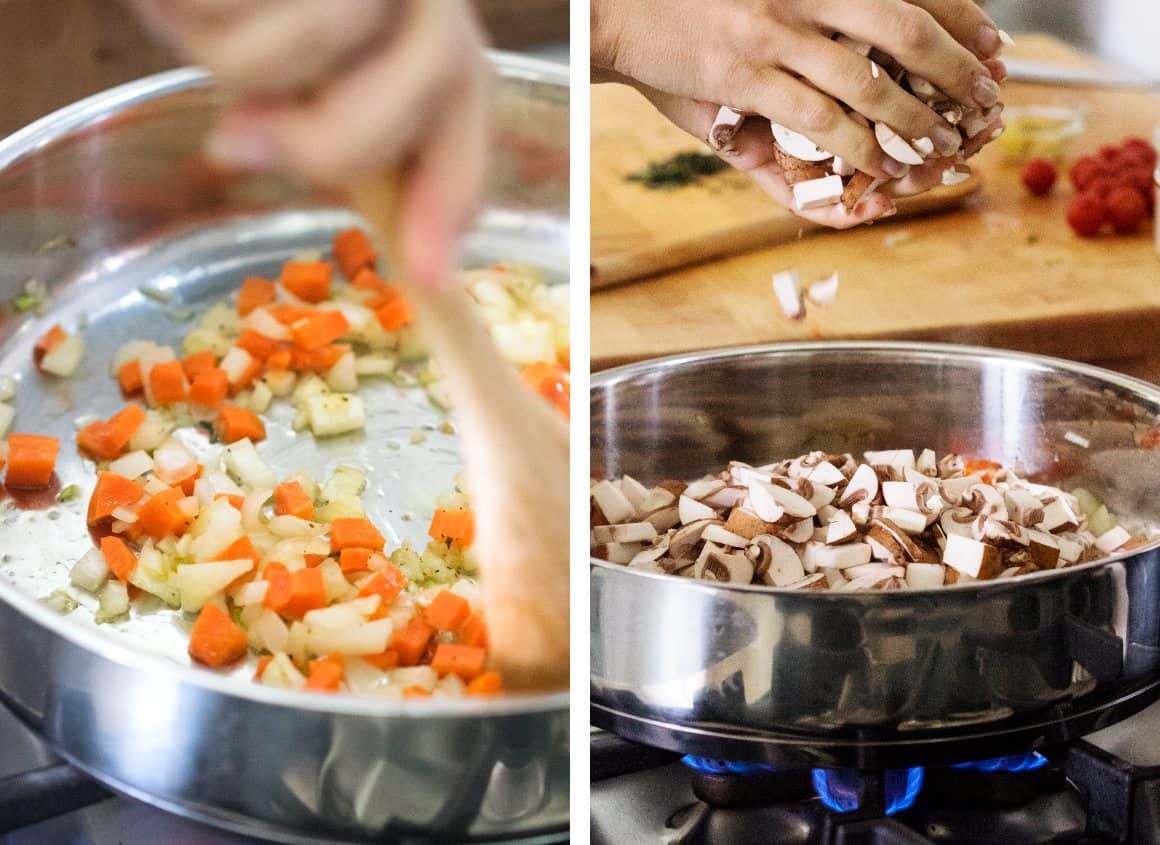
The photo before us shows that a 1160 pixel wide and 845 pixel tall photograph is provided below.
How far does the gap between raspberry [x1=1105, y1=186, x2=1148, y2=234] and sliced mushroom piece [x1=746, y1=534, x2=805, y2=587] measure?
49 cm

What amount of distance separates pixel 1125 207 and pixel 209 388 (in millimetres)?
853

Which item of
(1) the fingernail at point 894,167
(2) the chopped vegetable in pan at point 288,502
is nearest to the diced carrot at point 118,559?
(2) the chopped vegetable in pan at point 288,502

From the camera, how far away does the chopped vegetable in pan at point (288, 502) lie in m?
0.90

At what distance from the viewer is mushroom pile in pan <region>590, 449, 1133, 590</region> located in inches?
35.5

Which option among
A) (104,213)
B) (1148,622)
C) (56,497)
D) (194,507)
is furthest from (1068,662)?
(104,213)

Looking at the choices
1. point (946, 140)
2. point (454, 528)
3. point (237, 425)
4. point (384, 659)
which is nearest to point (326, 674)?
point (384, 659)

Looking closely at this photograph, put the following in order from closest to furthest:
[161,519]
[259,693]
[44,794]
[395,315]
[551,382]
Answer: [259,693] → [44,794] → [161,519] → [551,382] → [395,315]

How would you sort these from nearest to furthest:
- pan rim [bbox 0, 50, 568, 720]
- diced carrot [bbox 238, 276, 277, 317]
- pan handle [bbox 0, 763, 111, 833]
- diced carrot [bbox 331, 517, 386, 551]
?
1. pan rim [bbox 0, 50, 568, 720]
2. pan handle [bbox 0, 763, 111, 833]
3. diced carrot [bbox 331, 517, 386, 551]
4. diced carrot [bbox 238, 276, 277, 317]

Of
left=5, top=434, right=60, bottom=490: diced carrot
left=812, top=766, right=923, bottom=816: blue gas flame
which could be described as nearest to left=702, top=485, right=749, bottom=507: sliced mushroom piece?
left=812, top=766, right=923, bottom=816: blue gas flame

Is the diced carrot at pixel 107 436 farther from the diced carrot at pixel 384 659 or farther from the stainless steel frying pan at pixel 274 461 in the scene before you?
the diced carrot at pixel 384 659

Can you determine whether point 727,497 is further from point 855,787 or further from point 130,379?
point 130,379

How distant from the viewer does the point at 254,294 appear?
A: 46.4 inches

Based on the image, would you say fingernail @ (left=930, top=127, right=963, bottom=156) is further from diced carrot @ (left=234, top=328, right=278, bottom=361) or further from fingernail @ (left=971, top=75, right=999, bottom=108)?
diced carrot @ (left=234, top=328, right=278, bottom=361)

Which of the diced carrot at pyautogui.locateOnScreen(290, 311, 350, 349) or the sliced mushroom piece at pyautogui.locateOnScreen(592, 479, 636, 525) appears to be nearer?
the sliced mushroom piece at pyautogui.locateOnScreen(592, 479, 636, 525)
